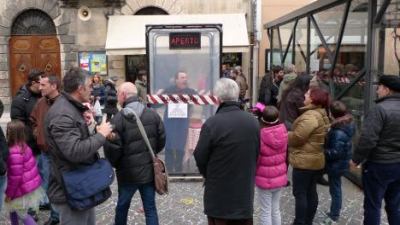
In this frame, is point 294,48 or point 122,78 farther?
point 122,78

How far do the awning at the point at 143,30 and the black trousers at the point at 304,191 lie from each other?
1034 cm

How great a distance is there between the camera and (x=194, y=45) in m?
6.80

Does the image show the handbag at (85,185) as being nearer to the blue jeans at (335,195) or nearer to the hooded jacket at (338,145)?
the hooded jacket at (338,145)

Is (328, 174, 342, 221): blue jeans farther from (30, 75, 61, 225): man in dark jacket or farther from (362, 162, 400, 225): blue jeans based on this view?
(30, 75, 61, 225): man in dark jacket

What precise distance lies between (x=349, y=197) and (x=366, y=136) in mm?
2326

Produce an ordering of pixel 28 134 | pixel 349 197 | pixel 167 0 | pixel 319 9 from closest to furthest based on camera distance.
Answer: pixel 28 134
pixel 349 197
pixel 319 9
pixel 167 0

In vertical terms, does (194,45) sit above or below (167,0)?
below

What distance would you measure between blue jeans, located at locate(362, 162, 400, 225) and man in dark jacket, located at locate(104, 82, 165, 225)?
199cm

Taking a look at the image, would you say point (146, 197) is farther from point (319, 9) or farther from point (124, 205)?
point (319, 9)

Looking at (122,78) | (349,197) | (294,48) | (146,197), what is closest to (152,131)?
(146,197)

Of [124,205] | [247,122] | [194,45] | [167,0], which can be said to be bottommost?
Answer: [124,205]

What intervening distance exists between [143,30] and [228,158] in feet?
41.2

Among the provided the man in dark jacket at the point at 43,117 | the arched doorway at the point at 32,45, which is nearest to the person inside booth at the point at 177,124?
the man in dark jacket at the point at 43,117

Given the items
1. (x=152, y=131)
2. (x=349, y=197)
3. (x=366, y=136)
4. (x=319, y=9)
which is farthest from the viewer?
(x=319, y=9)
